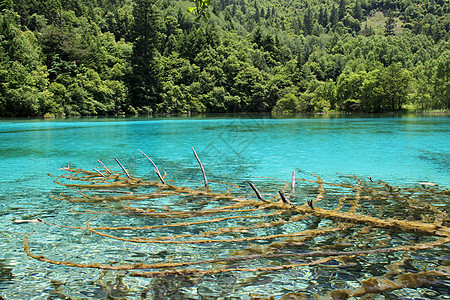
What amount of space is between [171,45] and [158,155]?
441ft

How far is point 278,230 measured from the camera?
5.85 metres

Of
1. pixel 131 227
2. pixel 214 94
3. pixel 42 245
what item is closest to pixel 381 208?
pixel 131 227

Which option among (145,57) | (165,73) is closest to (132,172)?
(145,57)

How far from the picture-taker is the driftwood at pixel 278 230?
439cm

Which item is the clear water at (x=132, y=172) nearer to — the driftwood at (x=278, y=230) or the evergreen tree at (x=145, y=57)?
the driftwood at (x=278, y=230)

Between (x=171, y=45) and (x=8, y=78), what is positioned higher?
(x=171, y=45)

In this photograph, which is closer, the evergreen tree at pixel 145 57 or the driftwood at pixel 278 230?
the driftwood at pixel 278 230

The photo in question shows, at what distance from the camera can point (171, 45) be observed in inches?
5679

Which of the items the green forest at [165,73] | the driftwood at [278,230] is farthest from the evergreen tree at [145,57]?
the driftwood at [278,230]

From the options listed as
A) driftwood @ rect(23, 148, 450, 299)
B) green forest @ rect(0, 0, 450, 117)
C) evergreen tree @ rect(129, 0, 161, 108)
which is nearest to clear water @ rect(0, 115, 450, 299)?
driftwood @ rect(23, 148, 450, 299)

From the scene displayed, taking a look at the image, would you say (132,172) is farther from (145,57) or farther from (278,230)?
(145,57)

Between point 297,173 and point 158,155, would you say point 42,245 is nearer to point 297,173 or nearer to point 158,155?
point 297,173

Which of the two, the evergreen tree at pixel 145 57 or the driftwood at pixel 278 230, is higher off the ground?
the evergreen tree at pixel 145 57

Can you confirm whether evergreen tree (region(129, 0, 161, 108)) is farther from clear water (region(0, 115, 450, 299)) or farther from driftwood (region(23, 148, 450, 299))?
driftwood (region(23, 148, 450, 299))
